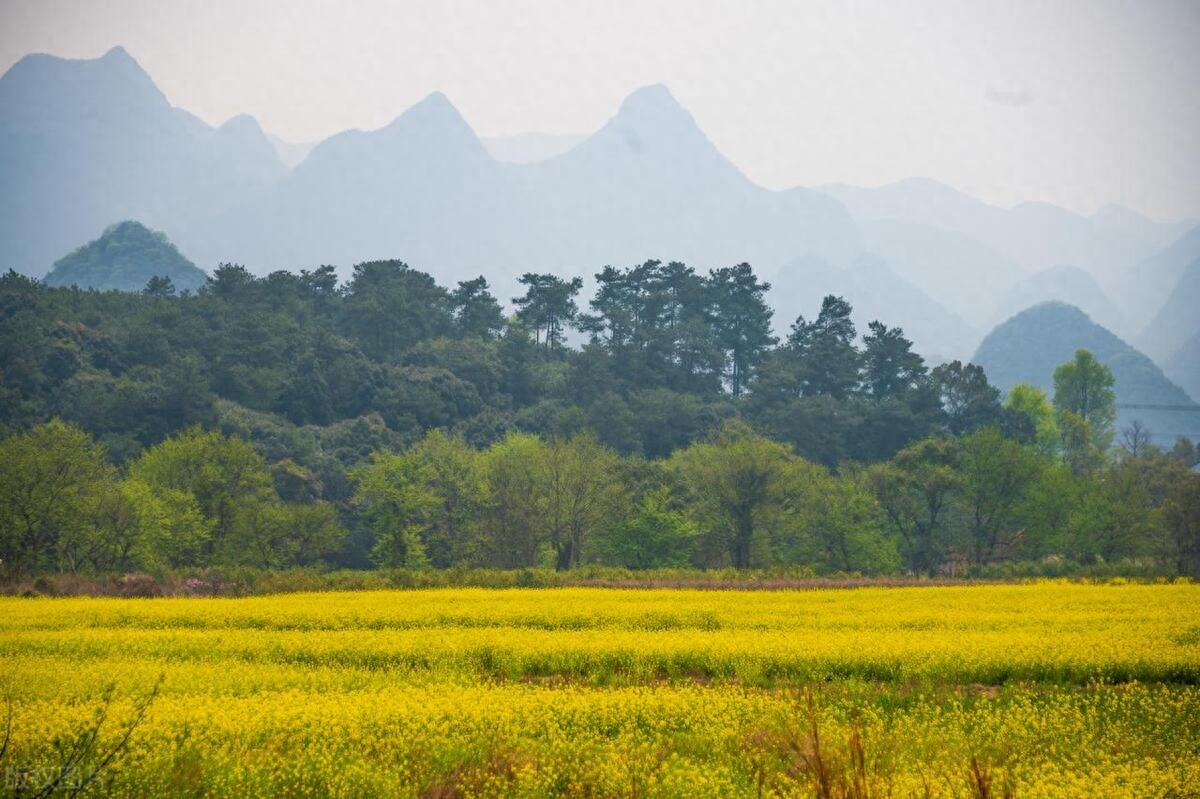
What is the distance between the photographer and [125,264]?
188 metres

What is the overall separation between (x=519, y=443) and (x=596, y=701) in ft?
177

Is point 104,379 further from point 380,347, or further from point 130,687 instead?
point 130,687

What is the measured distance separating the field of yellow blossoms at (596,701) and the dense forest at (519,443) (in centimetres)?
2533

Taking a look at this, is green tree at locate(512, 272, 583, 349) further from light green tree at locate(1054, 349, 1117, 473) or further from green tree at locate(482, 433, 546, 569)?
light green tree at locate(1054, 349, 1117, 473)

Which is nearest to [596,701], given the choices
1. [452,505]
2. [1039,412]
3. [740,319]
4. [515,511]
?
[515,511]

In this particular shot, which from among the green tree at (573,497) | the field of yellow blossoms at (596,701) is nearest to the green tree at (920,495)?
the green tree at (573,497)

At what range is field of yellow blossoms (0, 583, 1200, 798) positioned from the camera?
12.1m

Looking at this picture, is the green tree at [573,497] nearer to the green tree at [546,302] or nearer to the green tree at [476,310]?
the green tree at [546,302]

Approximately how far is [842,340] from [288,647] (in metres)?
93.2

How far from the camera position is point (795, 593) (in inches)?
1497

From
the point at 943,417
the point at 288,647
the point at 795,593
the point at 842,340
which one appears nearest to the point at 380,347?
the point at 842,340

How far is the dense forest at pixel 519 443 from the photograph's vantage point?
185 feet

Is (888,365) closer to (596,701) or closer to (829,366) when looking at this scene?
(829,366)

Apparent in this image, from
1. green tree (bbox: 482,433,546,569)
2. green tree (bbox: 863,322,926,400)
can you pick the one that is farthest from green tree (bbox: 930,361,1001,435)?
green tree (bbox: 482,433,546,569)
